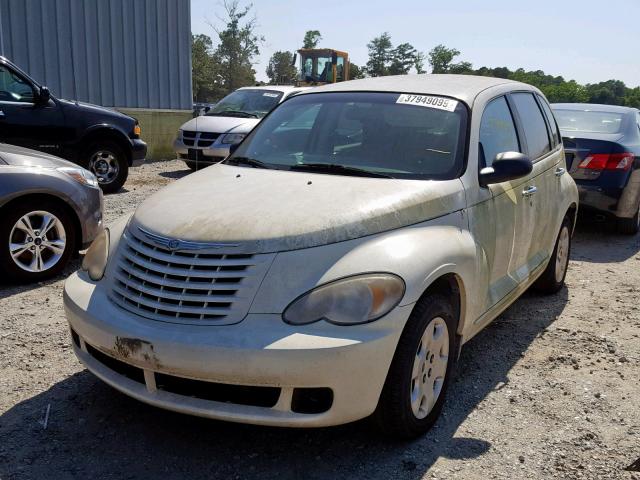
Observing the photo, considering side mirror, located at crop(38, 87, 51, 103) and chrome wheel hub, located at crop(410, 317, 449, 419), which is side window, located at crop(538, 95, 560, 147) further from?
side mirror, located at crop(38, 87, 51, 103)

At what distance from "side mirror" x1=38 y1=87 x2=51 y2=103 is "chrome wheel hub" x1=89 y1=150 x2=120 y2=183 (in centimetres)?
104

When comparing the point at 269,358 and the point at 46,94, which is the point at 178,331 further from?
the point at 46,94

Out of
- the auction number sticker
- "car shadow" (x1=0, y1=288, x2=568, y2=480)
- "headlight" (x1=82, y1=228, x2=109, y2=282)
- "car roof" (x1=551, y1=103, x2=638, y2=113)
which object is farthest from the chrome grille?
"car roof" (x1=551, y1=103, x2=638, y2=113)

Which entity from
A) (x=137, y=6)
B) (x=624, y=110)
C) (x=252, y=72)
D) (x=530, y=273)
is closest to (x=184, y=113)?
(x=137, y=6)

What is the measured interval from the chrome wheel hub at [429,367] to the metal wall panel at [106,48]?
1207 centimetres

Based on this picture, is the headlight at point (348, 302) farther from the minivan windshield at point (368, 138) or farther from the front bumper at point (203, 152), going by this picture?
the front bumper at point (203, 152)

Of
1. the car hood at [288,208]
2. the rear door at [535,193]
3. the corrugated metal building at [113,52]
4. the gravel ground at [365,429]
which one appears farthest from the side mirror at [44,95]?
the rear door at [535,193]

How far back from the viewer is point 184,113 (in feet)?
50.6

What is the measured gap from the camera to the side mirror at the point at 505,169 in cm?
354

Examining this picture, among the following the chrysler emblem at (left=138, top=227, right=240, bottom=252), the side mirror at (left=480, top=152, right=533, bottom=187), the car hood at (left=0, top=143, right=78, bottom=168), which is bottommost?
the chrysler emblem at (left=138, top=227, right=240, bottom=252)

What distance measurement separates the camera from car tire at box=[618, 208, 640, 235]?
8078 mm

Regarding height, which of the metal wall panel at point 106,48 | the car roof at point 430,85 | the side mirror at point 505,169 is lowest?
the side mirror at point 505,169

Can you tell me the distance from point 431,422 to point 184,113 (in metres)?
13.5

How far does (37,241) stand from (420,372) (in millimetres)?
3630
